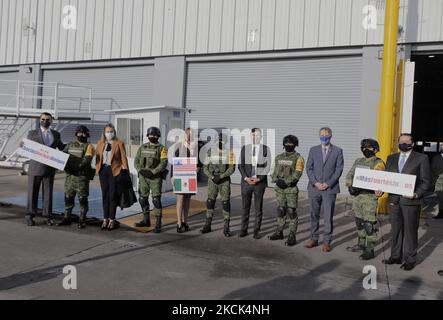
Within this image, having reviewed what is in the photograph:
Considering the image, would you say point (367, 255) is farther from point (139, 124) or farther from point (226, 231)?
point (139, 124)

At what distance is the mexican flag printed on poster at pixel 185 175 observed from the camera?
8.41 m

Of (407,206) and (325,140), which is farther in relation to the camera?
(325,140)

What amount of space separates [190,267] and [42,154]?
3748mm

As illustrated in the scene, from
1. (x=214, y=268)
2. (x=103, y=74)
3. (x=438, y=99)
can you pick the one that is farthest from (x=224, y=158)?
(x=438, y=99)

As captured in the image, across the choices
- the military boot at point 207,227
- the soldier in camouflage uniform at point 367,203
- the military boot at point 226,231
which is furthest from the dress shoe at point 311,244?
the military boot at point 207,227

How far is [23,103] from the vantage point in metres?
19.4

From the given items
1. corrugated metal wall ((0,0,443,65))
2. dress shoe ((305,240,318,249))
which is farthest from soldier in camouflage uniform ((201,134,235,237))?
corrugated metal wall ((0,0,443,65))

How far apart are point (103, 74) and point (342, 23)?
385 inches

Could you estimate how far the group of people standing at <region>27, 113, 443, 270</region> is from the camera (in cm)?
714

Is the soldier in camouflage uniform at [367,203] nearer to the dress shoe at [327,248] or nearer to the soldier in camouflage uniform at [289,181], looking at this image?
the dress shoe at [327,248]

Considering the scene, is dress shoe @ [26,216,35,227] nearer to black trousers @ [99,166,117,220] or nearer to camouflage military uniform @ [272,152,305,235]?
black trousers @ [99,166,117,220]

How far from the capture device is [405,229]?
6668 millimetres

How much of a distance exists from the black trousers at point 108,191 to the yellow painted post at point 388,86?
629 centimetres

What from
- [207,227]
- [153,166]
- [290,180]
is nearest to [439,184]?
[290,180]
